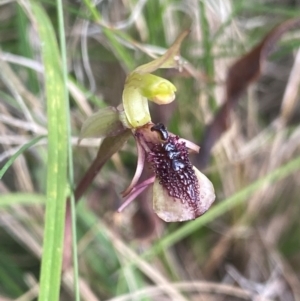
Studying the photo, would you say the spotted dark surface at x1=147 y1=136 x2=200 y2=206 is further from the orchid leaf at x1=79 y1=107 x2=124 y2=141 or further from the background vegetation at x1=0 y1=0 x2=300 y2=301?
the background vegetation at x1=0 y1=0 x2=300 y2=301

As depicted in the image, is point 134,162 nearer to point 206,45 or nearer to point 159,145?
point 206,45

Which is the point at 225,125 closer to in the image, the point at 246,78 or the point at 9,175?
the point at 246,78

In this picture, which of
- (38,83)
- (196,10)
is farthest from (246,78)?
(38,83)

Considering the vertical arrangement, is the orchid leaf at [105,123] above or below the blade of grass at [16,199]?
above

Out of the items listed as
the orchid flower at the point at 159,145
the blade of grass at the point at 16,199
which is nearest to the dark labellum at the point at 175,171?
the orchid flower at the point at 159,145

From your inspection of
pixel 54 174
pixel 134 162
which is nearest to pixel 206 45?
pixel 134 162

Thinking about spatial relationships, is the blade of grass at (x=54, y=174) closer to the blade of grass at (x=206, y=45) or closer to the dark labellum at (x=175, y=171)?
the dark labellum at (x=175, y=171)
